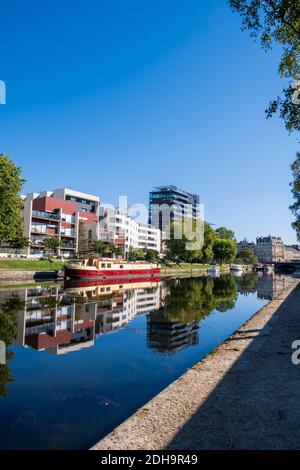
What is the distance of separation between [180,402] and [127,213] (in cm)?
14605

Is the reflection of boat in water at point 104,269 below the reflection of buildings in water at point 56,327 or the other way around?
the other way around

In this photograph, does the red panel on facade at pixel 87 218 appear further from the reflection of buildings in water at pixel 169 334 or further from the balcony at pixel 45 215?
the reflection of buildings in water at pixel 169 334

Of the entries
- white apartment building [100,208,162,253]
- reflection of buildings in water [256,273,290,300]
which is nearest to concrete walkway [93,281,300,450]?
reflection of buildings in water [256,273,290,300]

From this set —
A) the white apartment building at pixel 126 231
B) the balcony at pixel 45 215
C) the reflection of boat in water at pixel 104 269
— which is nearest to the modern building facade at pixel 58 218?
the balcony at pixel 45 215

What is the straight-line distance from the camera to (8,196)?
51875 mm

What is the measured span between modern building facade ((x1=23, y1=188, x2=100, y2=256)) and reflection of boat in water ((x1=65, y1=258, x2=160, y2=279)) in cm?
2273

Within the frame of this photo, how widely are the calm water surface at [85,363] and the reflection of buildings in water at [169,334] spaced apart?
5 centimetres

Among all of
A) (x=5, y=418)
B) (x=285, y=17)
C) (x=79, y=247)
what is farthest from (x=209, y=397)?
(x=79, y=247)

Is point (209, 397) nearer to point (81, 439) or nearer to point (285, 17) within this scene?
point (81, 439)

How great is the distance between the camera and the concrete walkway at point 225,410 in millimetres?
5672

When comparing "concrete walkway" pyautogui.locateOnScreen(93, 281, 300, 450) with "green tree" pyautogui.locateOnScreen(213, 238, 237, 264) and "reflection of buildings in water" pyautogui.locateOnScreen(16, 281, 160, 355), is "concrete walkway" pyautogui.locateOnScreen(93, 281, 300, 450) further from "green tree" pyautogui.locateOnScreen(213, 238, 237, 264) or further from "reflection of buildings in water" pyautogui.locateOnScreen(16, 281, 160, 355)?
"green tree" pyautogui.locateOnScreen(213, 238, 237, 264)

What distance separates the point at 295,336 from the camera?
47.4ft

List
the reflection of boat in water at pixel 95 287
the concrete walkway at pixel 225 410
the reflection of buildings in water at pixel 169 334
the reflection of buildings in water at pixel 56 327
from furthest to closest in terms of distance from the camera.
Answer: the reflection of boat in water at pixel 95 287, the reflection of buildings in water at pixel 169 334, the reflection of buildings in water at pixel 56 327, the concrete walkway at pixel 225 410

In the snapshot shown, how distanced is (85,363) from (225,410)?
644 cm
